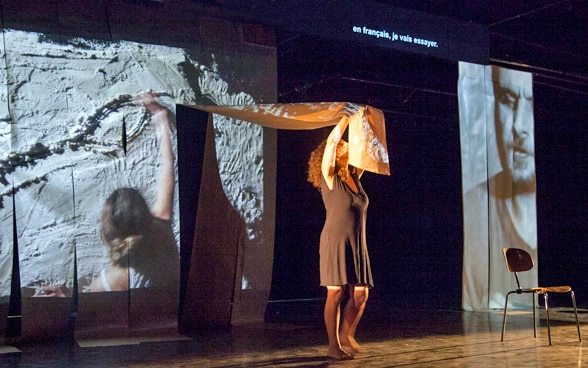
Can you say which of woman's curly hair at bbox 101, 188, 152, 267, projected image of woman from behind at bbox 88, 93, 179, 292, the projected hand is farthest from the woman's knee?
the projected hand

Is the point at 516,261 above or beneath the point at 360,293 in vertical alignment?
above

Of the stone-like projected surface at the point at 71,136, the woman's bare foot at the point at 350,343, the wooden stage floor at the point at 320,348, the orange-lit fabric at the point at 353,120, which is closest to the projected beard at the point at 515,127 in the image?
the wooden stage floor at the point at 320,348

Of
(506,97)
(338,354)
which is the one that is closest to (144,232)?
(338,354)

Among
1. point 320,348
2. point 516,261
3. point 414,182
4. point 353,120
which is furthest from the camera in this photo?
point 414,182

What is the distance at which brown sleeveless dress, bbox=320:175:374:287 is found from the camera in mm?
4391

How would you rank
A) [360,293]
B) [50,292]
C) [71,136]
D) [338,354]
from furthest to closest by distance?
[71,136], [50,292], [360,293], [338,354]

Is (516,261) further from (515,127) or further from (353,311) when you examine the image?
(515,127)

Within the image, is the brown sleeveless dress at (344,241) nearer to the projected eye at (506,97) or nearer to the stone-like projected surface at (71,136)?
the stone-like projected surface at (71,136)

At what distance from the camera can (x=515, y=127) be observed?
26.4ft

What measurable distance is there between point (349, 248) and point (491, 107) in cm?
410

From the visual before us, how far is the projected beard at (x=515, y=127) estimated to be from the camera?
26.0ft

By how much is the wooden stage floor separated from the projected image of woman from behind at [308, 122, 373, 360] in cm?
26

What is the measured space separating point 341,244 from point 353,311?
499 mm

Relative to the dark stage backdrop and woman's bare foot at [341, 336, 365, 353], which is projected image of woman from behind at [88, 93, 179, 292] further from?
the dark stage backdrop
